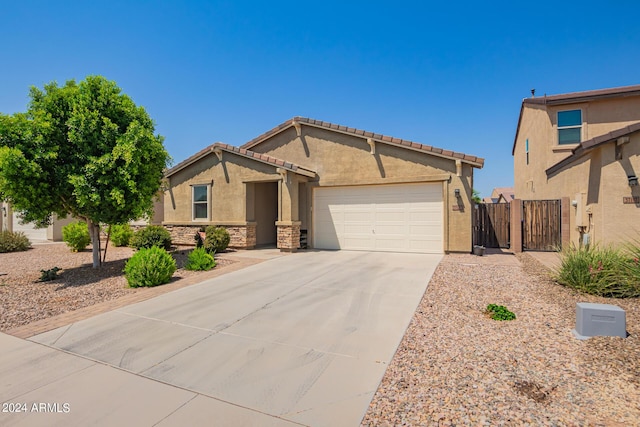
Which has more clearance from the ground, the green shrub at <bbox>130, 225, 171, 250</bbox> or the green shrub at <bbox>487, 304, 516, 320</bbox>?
the green shrub at <bbox>130, 225, 171, 250</bbox>

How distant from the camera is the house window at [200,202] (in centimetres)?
1464

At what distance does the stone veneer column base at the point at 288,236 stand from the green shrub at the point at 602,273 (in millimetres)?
8665

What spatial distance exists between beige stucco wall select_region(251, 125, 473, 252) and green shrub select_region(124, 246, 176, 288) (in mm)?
6190

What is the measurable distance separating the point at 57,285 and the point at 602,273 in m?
12.5

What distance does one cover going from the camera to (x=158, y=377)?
343cm

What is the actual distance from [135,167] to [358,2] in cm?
918

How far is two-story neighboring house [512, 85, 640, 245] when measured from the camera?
8117mm

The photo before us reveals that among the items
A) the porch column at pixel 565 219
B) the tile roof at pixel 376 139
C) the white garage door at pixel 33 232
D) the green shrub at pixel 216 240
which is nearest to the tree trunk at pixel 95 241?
the green shrub at pixel 216 240

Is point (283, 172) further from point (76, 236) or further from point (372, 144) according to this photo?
point (76, 236)

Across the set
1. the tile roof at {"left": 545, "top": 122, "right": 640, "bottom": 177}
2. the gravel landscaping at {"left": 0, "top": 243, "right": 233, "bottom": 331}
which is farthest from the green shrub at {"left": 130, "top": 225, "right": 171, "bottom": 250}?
the tile roof at {"left": 545, "top": 122, "right": 640, "bottom": 177}

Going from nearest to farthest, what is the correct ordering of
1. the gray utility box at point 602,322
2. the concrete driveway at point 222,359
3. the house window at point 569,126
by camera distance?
the concrete driveway at point 222,359 → the gray utility box at point 602,322 → the house window at point 569,126

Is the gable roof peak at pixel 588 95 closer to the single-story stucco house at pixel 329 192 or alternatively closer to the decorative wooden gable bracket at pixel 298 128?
the single-story stucco house at pixel 329 192

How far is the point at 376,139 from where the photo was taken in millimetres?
12609

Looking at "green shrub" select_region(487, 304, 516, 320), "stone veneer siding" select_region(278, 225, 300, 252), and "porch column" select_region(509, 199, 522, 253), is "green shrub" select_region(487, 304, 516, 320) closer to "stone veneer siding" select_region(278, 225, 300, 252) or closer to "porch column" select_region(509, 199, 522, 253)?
"stone veneer siding" select_region(278, 225, 300, 252)
